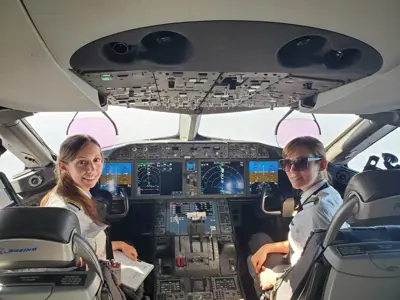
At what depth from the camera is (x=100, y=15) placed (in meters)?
0.92

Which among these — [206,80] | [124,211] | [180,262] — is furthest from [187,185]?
[206,80]

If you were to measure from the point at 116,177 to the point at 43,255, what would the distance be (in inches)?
111

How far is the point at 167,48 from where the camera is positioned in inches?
52.9

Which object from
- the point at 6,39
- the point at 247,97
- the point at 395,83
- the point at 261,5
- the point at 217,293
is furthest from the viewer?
the point at 217,293

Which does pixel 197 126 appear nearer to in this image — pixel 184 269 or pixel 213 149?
pixel 213 149

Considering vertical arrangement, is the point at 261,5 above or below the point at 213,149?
above

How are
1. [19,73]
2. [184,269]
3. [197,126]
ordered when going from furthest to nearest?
[197,126] → [184,269] → [19,73]

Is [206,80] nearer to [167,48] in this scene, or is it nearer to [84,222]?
[167,48]

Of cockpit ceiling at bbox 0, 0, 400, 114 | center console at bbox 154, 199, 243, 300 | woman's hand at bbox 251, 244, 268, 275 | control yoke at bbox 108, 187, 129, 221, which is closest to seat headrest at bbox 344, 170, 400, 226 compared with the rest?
cockpit ceiling at bbox 0, 0, 400, 114

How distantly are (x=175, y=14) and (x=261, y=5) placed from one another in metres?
0.19

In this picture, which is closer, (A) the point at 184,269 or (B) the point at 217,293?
(B) the point at 217,293

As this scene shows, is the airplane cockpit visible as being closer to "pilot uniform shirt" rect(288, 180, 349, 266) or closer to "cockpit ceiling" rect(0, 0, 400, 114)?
"cockpit ceiling" rect(0, 0, 400, 114)

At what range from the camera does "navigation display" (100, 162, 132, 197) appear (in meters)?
4.04

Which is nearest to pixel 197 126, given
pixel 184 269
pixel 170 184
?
pixel 170 184
